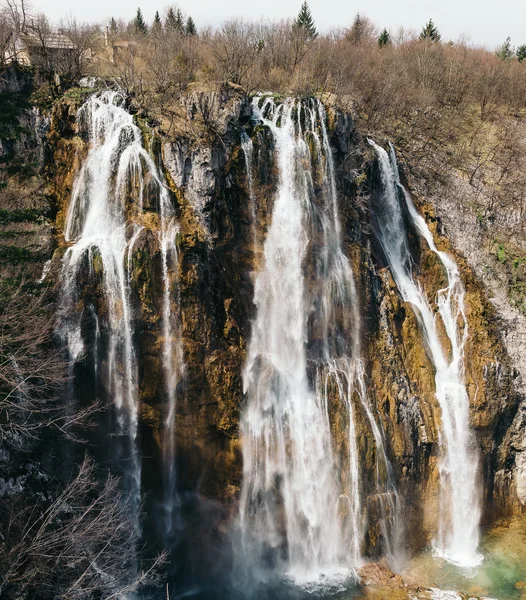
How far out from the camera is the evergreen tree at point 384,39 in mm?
51281

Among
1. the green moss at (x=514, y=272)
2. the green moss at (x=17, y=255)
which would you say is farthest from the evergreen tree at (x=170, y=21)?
the green moss at (x=514, y=272)

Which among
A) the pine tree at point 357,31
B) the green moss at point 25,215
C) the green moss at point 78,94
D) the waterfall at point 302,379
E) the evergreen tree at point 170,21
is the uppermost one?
the pine tree at point 357,31

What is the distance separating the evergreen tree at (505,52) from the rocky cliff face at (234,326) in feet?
122

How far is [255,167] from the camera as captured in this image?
23.0 m

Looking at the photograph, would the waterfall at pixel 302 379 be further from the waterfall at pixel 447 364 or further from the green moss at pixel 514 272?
the green moss at pixel 514 272

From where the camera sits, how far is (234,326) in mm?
21625

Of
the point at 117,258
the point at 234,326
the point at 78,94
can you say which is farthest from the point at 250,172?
the point at 78,94

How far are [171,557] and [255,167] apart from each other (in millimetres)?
18076

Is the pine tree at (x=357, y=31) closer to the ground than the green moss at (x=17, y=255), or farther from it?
farther from it

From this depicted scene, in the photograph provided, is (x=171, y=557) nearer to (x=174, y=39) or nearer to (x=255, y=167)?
(x=255, y=167)

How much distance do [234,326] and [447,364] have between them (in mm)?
12289

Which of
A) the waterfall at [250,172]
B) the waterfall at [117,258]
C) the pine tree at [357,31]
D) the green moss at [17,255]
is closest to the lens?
the waterfall at [117,258]

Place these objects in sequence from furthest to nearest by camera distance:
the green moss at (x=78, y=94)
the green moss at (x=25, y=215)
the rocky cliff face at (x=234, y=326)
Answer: the green moss at (x=78, y=94) → the green moss at (x=25, y=215) → the rocky cliff face at (x=234, y=326)

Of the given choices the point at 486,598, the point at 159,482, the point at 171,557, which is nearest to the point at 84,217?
the point at 159,482
